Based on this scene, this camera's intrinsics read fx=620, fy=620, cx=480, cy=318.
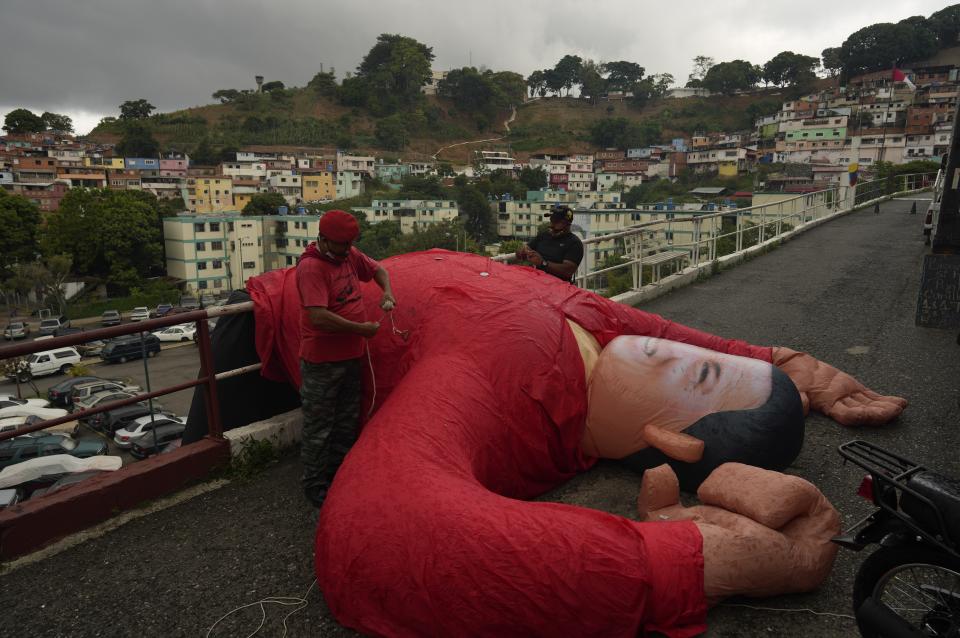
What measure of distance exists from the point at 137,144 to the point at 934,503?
116229mm

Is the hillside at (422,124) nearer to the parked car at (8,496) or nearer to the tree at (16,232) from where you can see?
the tree at (16,232)

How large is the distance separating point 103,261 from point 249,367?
201 ft

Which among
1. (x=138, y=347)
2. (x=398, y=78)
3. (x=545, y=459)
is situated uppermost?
(x=398, y=78)

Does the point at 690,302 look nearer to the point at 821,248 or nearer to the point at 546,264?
the point at 546,264

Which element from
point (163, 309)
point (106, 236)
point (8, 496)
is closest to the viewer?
point (8, 496)

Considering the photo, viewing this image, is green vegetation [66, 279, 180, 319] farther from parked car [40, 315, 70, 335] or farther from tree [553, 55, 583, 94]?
tree [553, 55, 583, 94]

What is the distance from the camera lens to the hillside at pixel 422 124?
117 m

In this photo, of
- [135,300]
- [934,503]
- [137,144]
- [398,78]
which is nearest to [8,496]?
[934,503]

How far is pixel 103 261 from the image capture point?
56.3m

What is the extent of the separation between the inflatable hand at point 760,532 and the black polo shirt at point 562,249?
3420mm

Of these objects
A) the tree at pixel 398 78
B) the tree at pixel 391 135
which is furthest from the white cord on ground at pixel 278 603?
the tree at pixel 398 78

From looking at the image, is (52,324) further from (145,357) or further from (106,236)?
(145,357)

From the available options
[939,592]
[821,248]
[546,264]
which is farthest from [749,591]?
[821,248]

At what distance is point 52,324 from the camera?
45.4m
